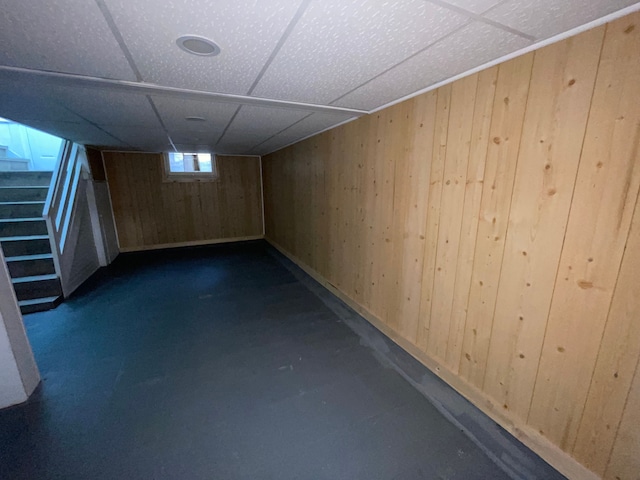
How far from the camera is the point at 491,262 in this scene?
4.72 ft

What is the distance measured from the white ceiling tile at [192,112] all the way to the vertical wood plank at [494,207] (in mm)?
1825

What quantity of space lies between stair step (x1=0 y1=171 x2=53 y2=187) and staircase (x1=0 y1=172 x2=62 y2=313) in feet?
1.09

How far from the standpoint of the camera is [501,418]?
4.74ft

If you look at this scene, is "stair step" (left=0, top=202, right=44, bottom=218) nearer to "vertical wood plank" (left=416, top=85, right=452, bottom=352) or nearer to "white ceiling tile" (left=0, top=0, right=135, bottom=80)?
"white ceiling tile" (left=0, top=0, right=135, bottom=80)

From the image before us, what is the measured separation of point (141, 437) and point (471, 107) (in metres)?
2.68

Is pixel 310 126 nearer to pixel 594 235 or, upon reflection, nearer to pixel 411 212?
pixel 411 212

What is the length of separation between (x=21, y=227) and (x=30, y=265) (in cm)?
64

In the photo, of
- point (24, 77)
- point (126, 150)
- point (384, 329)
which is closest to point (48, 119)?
point (24, 77)

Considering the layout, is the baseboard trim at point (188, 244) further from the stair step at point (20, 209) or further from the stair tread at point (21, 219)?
the stair tread at point (21, 219)

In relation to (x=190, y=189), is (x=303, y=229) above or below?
below

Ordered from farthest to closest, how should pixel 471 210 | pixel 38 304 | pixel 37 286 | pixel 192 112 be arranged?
1. pixel 37 286
2. pixel 38 304
3. pixel 192 112
4. pixel 471 210

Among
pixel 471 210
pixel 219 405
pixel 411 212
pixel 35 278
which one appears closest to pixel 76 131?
pixel 35 278

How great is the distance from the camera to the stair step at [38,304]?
2.68 m

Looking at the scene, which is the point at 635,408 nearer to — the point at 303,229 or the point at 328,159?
the point at 328,159
